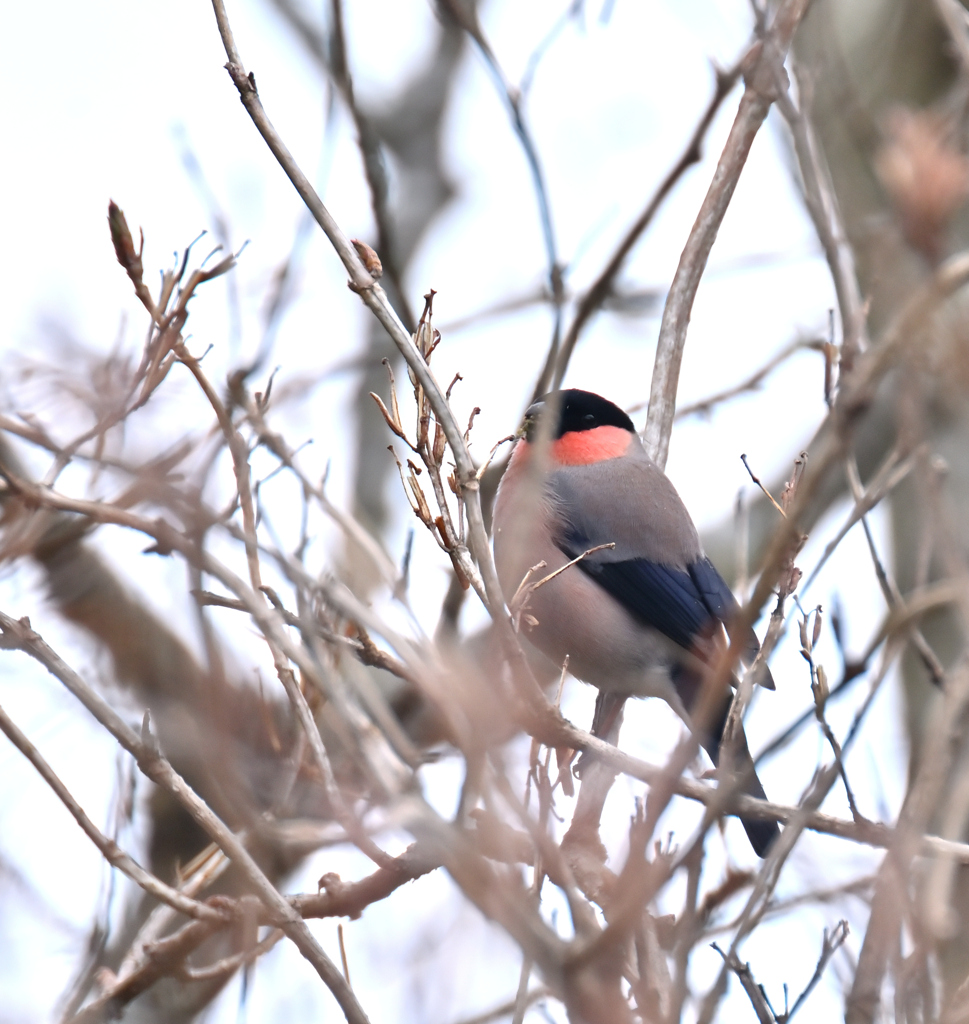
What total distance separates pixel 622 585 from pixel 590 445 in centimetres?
75

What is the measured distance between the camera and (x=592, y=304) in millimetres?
4047

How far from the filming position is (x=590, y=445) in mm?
4605

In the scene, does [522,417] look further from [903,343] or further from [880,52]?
[880,52]

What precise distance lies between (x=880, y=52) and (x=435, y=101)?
2.95 meters

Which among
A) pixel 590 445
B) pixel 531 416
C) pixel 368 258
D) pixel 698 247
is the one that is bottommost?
pixel 368 258

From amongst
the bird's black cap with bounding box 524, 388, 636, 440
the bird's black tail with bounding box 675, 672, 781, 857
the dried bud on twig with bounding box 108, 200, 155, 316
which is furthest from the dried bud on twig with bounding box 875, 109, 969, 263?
the bird's black cap with bounding box 524, 388, 636, 440

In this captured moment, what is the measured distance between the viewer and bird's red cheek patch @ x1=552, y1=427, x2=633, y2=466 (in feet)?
14.8

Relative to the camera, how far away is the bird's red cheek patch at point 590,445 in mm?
4512

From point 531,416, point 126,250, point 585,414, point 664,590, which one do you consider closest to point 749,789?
point 664,590

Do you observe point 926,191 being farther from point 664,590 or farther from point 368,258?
point 664,590

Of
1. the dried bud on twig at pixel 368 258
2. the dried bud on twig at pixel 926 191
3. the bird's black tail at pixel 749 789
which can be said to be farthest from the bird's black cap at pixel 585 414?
the dried bud on twig at pixel 926 191

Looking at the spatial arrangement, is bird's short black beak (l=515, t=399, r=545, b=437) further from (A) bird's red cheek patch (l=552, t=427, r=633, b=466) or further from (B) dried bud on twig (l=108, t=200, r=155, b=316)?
(B) dried bud on twig (l=108, t=200, r=155, b=316)

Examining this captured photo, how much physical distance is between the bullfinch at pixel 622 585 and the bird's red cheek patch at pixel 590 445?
0.48 feet

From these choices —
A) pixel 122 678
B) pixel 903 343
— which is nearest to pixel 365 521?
pixel 122 678
